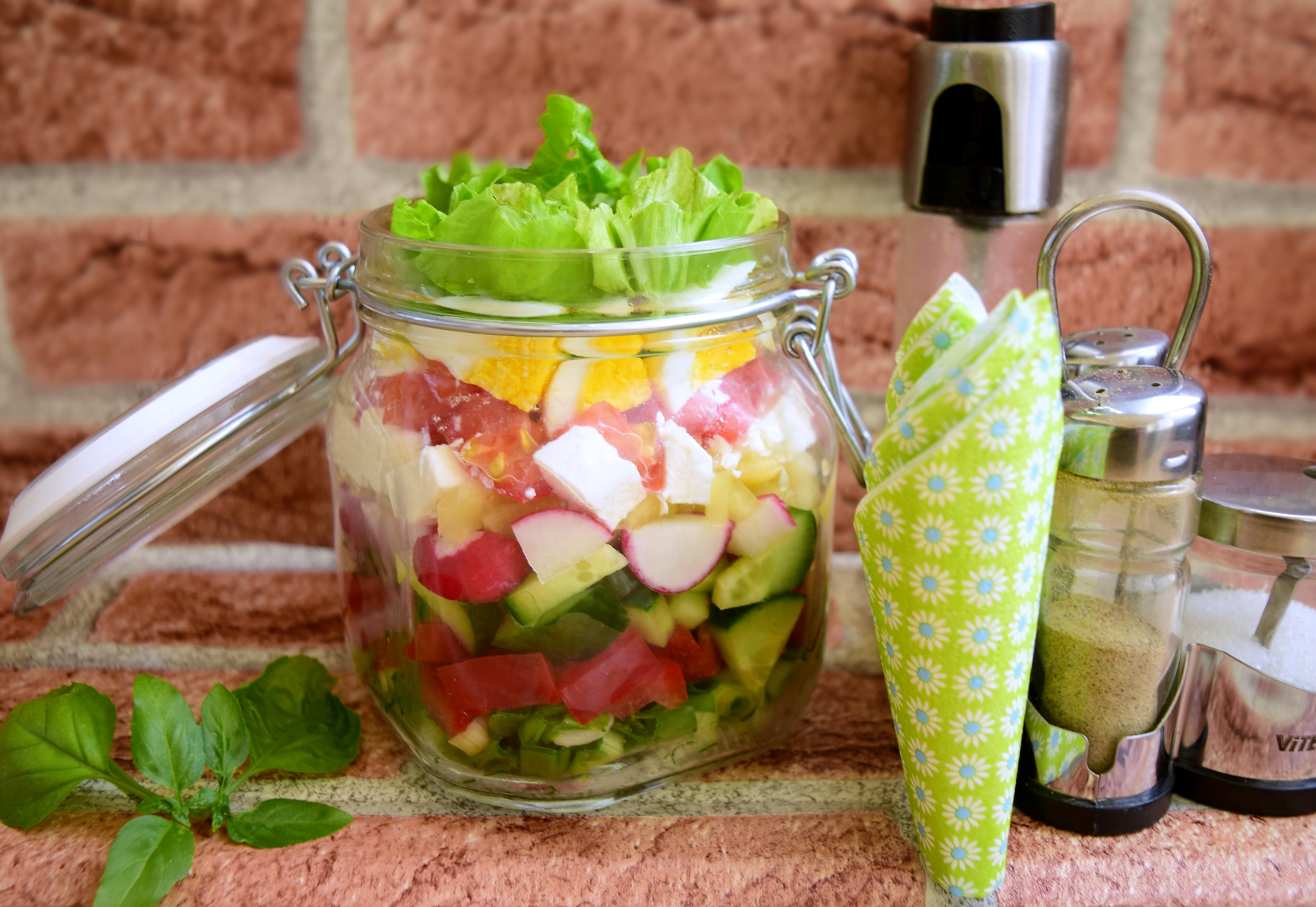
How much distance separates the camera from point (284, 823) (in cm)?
47

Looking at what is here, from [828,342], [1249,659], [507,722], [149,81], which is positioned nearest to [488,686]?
[507,722]

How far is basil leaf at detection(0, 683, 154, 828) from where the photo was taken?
1.53 ft

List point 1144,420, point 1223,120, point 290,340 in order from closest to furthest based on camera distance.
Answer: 1. point 1144,420
2. point 290,340
3. point 1223,120

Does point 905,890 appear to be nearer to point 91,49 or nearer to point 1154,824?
point 1154,824

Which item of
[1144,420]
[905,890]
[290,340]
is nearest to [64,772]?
[290,340]

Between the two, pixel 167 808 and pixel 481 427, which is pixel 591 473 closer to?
pixel 481 427

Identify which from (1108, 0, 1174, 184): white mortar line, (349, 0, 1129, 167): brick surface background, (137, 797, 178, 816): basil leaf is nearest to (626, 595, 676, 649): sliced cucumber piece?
(137, 797, 178, 816): basil leaf

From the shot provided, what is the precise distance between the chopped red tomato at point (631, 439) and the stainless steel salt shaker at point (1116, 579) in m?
0.17

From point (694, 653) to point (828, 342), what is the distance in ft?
0.54

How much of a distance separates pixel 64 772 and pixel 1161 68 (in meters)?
0.70

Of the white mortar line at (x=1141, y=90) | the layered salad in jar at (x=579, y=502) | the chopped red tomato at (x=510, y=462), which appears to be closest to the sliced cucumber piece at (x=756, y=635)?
the layered salad in jar at (x=579, y=502)

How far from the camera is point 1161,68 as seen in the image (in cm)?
67

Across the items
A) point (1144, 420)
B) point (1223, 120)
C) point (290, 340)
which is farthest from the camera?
point (1223, 120)

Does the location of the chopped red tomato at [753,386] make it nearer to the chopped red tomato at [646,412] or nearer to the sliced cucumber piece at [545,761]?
the chopped red tomato at [646,412]
